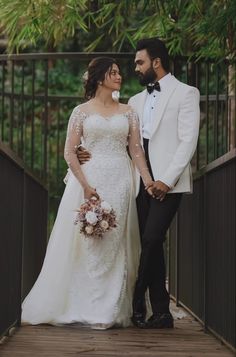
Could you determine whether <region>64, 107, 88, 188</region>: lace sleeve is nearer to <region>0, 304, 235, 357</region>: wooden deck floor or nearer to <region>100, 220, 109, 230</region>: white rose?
<region>100, 220, 109, 230</region>: white rose

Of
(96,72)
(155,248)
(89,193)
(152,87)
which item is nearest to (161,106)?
(152,87)

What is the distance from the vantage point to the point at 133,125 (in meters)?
7.43

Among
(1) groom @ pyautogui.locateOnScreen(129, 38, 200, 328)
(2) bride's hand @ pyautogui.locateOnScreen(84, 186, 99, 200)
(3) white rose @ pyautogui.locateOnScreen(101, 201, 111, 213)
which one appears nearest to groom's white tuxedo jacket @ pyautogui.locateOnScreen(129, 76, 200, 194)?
(1) groom @ pyautogui.locateOnScreen(129, 38, 200, 328)

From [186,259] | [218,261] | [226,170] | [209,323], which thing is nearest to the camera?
[226,170]

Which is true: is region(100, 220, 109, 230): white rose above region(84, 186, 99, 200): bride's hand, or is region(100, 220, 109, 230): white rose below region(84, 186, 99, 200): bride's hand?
below

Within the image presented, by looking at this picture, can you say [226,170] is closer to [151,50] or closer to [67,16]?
[151,50]

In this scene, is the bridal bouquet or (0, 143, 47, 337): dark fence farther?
the bridal bouquet

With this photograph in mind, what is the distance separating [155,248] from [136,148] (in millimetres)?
717

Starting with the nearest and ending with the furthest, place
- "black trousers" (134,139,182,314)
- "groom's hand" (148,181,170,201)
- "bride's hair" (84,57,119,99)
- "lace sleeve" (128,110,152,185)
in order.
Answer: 1. "groom's hand" (148,181,170,201)
2. "black trousers" (134,139,182,314)
3. "lace sleeve" (128,110,152,185)
4. "bride's hair" (84,57,119,99)

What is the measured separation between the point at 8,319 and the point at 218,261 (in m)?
1.18

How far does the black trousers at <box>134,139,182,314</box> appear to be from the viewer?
23.1ft

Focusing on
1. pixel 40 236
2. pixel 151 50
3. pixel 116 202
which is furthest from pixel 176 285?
pixel 151 50

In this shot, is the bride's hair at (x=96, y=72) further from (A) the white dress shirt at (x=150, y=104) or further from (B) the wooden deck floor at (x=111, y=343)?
(B) the wooden deck floor at (x=111, y=343)

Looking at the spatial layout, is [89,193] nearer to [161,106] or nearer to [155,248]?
[155,248]
